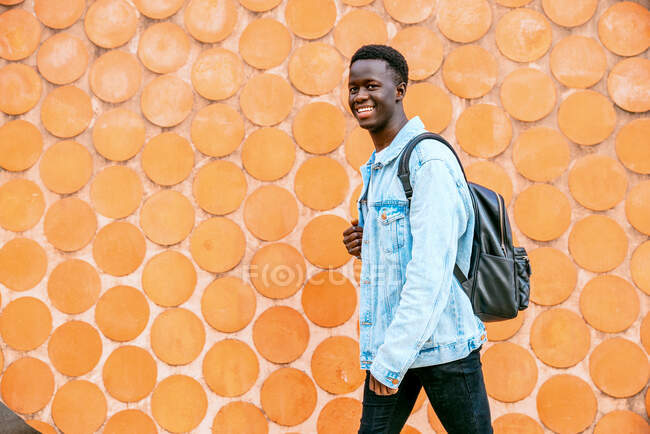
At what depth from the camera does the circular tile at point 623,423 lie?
1906 mm

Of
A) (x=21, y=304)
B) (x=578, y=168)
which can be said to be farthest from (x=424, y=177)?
(x=21, y=304)

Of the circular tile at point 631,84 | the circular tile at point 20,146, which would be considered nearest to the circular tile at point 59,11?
the circular tile at point 20,146

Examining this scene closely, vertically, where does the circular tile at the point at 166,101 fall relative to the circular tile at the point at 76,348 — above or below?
above

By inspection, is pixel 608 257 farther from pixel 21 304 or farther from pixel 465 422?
pixel 21 304

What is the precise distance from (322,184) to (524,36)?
97 centimetres

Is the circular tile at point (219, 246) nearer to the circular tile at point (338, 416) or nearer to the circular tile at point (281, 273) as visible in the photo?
the circular tile at point (281, 273)

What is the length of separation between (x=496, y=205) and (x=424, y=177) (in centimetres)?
25

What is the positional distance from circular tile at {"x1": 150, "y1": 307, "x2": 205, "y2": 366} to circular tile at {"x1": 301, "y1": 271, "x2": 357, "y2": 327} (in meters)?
0.46

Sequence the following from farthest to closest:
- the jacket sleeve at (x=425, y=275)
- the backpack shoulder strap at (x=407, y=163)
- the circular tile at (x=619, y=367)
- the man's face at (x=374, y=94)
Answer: the circular tile at (x=619, y=367)
the man's face at (x=374, y=94)
the backpack shoulder strap at (x=407, y=163)
the jacket sleeve at (x=425, y=275)

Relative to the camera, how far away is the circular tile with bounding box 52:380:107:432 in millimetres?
2088

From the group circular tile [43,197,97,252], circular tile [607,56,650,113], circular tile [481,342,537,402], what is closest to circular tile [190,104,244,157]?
circular tile [43,197,97,252]

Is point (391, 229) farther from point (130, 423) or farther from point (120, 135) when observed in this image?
point (130, 423)

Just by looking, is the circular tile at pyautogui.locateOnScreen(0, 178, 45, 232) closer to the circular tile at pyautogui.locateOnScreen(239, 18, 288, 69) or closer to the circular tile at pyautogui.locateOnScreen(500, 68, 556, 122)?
the circular tile at pyautogui.locateOnScreen(239, 18, 288, 69)

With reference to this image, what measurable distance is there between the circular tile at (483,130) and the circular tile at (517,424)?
1.01m
